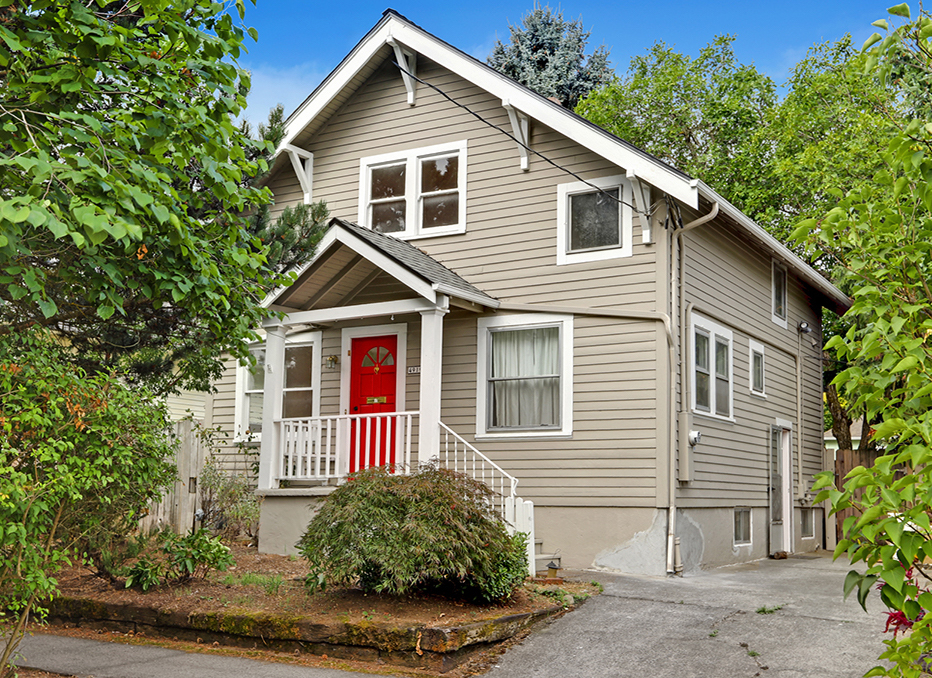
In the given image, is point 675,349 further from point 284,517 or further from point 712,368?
point 284,517

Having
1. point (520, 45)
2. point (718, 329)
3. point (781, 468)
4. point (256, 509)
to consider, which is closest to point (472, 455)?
point (256, 509)

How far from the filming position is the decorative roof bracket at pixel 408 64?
46.2 feet

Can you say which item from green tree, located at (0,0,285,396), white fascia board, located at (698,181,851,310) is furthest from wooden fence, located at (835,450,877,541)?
green tree, located at (0,0,285,396)

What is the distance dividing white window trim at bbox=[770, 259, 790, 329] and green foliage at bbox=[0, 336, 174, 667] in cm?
1250

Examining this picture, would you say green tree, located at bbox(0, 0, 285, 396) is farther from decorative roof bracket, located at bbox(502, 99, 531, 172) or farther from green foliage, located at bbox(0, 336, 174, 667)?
decorative roof bracket, located at bbox(502, 99, 531, 172)

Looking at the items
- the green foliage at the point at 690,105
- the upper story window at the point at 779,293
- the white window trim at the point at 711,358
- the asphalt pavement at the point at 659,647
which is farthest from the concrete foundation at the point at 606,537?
the green foliage at the point at 690,105

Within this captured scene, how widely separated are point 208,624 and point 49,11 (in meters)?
5.45

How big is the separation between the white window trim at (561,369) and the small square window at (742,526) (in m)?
3.86

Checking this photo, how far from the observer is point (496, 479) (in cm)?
1257

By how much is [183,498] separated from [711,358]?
7.80 m

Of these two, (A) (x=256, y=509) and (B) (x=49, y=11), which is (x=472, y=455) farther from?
(B) (x=49, y=11)

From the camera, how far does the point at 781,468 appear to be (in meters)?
16.5

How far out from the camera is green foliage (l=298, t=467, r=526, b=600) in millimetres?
7922

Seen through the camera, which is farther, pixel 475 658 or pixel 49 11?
pixel 475 658
